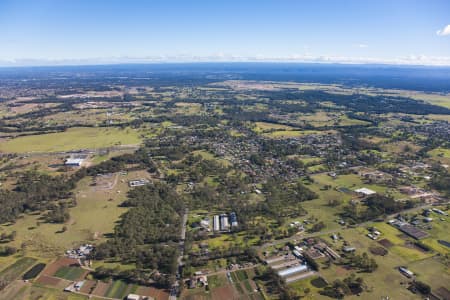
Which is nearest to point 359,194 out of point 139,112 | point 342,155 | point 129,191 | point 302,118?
point 342,155

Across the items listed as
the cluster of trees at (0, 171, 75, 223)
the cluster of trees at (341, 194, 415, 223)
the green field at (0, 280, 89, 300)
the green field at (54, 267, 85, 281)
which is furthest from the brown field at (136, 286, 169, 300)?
the cluster of trees at (341, 194, 415, 223)

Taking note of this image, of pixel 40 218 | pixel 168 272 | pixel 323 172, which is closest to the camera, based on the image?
pixel 168 272

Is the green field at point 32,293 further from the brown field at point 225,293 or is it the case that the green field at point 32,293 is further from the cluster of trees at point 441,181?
the cluster of trees at point 441,181

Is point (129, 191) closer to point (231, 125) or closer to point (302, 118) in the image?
point (231, 125)

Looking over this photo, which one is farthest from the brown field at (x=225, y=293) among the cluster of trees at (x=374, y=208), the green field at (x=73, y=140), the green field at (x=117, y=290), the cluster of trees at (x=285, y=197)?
the green field at (x=73, y=140)

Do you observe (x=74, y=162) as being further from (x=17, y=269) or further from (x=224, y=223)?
(x=224, y=223)

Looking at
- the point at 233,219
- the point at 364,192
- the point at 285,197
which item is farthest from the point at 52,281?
the point at 364,192

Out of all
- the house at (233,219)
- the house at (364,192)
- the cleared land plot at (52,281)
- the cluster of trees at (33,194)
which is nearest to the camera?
the cleared land plot at (52,281)
